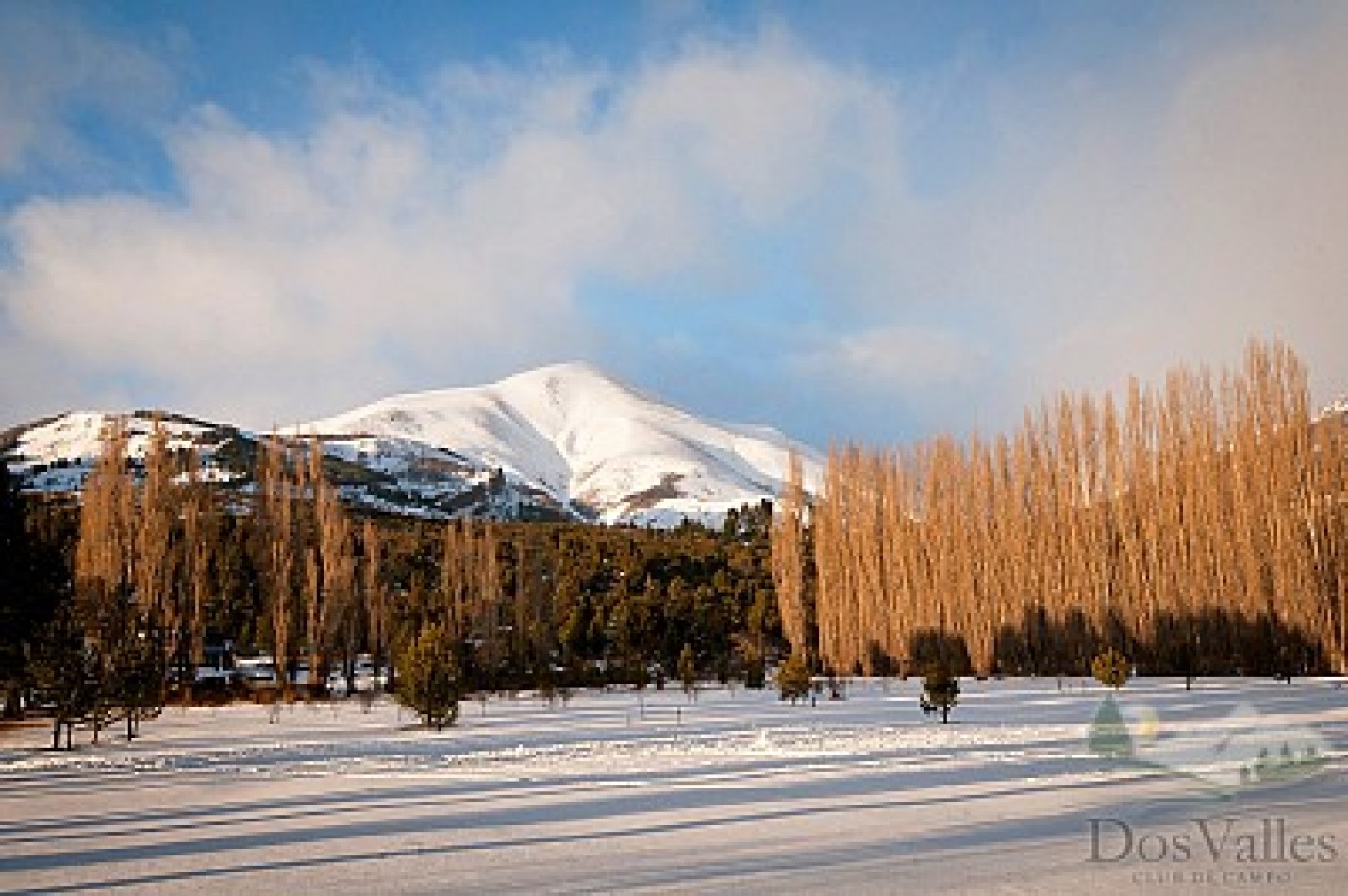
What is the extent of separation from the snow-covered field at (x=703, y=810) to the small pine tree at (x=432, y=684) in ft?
3.51

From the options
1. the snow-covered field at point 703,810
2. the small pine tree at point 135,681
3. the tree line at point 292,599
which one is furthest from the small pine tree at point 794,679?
the small pine tree at point 135,681

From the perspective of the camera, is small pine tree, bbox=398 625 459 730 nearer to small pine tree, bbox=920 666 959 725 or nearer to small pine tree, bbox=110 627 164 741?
small pine tree, bbox=110 627 164 741

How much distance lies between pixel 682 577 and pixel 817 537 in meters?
14.1

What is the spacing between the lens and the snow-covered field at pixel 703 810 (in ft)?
20.6

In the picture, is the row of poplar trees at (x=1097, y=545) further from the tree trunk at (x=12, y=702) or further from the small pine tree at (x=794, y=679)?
the tree trunk at (x=12, y=702)

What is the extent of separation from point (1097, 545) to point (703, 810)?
100ft

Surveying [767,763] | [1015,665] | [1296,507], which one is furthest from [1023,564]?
[767,763]

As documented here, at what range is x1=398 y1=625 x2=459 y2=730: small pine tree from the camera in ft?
61.6

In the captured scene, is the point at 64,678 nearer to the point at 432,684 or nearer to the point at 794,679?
the point at 432,684

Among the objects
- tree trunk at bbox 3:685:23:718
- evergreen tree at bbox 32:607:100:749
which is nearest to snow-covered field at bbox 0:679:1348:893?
evergreen tree at bbox 32:607:100:749

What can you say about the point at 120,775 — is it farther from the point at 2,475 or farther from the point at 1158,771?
the point at 1158,771

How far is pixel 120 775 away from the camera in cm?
1298

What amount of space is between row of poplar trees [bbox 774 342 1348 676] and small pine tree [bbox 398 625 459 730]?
72.2 ft

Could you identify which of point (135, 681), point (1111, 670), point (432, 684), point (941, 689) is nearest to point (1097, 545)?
point (1111, 670)
